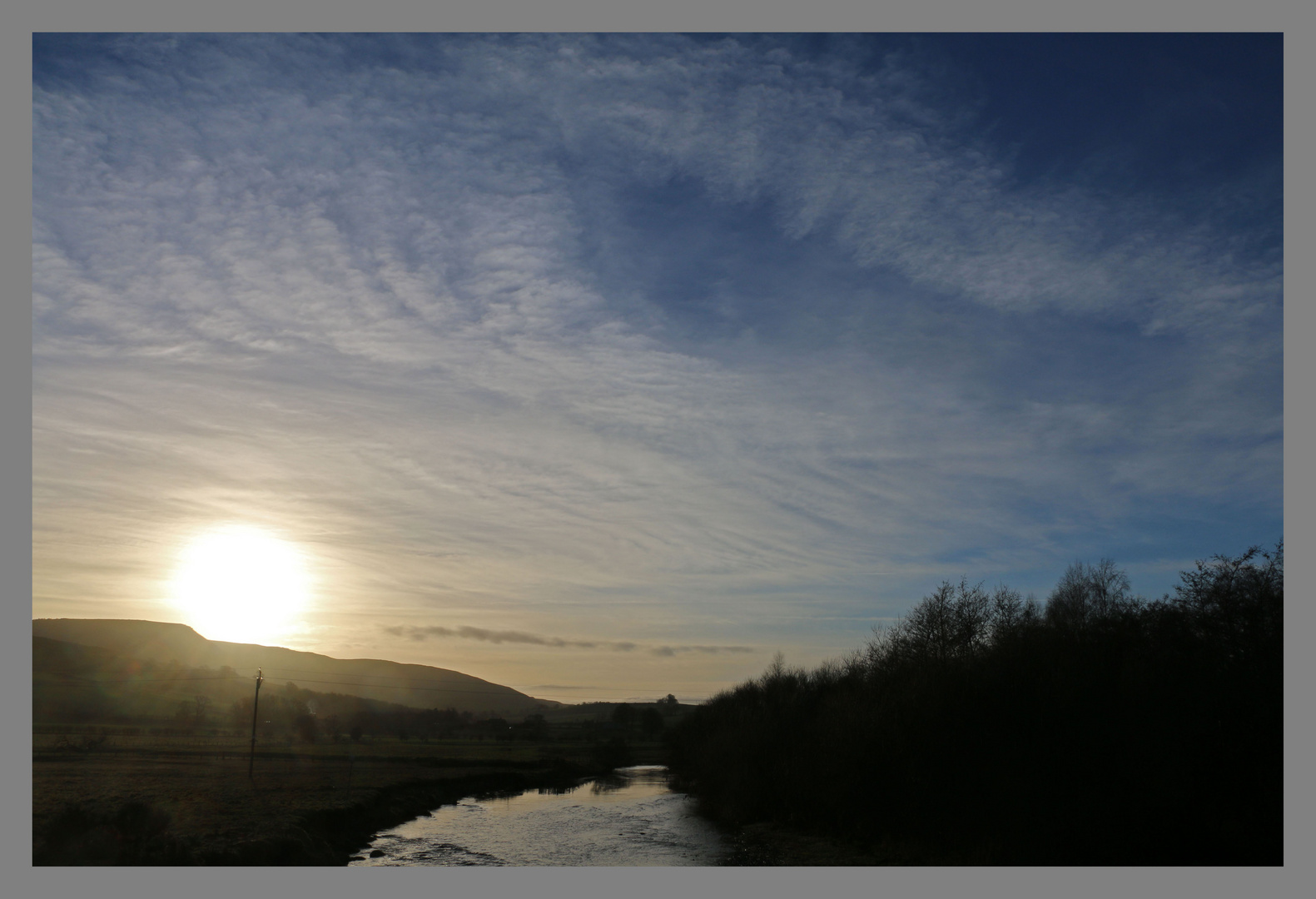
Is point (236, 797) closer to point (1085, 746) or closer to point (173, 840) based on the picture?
point (173, 840)

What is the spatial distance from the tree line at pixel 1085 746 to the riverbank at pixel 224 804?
908 inches

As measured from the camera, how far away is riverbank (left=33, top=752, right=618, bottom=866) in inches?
1041

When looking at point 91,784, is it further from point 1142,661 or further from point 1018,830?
point 1142,661

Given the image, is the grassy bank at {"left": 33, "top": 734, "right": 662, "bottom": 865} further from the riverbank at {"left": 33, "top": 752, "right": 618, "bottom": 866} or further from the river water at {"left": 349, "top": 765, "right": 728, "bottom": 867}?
the river water at {"left": 349, "top": 765, "right": 728, "bottom": 867}

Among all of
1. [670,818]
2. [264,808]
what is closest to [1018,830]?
[670,818]

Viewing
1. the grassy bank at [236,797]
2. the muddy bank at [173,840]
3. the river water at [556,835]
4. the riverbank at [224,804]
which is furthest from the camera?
the river water at [556,835]

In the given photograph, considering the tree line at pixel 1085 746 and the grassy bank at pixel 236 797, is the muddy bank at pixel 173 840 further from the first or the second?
the tree line at pixel 1085 746

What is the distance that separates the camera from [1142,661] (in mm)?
29703

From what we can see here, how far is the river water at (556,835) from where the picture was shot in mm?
35625

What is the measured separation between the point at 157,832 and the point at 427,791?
38487 millimetres

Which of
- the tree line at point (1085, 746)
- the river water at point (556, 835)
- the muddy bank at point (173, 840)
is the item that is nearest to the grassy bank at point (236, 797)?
the muddy bank at point (173, 840)

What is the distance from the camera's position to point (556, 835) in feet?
144

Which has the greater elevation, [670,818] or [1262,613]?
[1262,613]

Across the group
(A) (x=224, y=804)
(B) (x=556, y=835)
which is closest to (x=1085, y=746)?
(B) (x=556, y=835)
